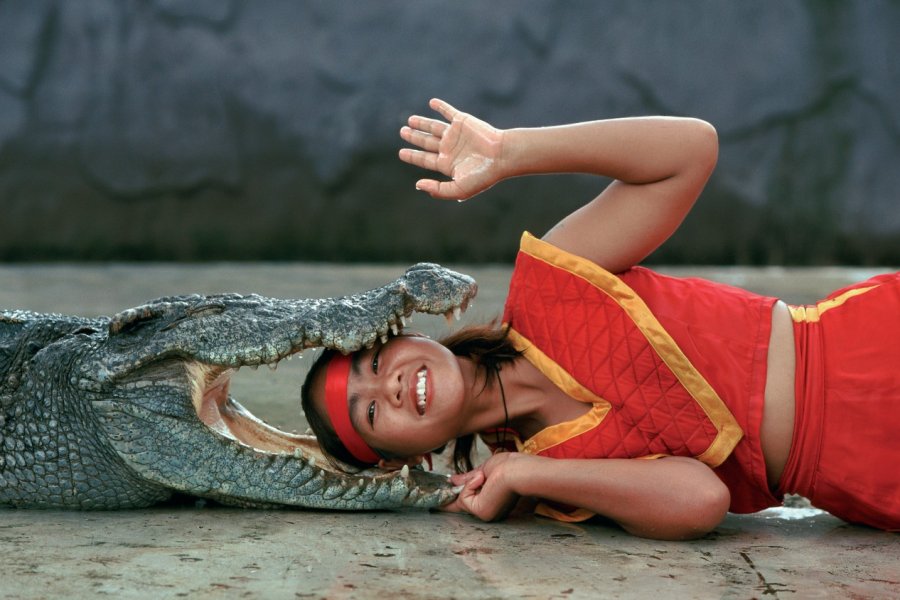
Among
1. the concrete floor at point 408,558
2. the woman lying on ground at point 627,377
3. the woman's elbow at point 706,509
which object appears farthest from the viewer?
the woman lying on ground at point 627,377

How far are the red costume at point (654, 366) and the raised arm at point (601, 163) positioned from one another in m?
0.07

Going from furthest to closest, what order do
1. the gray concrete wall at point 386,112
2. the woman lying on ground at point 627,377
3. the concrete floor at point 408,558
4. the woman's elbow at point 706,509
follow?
1. the gray concrete wall at point 386,112
2. the woman lying on ground at point 627,377
3. the woman's elbow at point 706,509
4. the concrete floor at point 408,558

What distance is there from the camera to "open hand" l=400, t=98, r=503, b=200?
6.40 ft

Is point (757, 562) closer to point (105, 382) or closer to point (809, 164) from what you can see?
point (105, 382)

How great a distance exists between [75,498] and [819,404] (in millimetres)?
1379

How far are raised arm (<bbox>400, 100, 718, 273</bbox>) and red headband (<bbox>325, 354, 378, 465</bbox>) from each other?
378 mm

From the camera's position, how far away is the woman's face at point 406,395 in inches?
75.4

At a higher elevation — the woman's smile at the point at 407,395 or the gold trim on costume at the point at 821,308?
the gold trim on costume at the point at 821,308

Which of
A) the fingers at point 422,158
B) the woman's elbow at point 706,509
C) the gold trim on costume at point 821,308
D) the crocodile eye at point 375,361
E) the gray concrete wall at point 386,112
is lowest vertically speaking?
the woman's elbow at point 706,509

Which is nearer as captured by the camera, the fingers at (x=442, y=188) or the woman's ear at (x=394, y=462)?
the fingers at (x=442, y=188)

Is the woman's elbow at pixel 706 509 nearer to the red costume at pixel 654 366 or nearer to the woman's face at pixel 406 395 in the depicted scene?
the red costume at pixel 654 366

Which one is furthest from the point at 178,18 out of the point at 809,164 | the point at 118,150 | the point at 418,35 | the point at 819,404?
the point at 819,404

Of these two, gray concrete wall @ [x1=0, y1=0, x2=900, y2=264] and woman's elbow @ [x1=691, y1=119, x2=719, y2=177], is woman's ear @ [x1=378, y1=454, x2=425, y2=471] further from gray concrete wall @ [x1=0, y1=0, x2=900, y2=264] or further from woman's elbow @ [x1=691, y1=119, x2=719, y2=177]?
gray concrete wall @ [x1=0, y1=0, x2=900, y2=264]

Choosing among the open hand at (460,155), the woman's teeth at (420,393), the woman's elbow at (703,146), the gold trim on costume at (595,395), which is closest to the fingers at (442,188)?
the open hand at (460,155)
